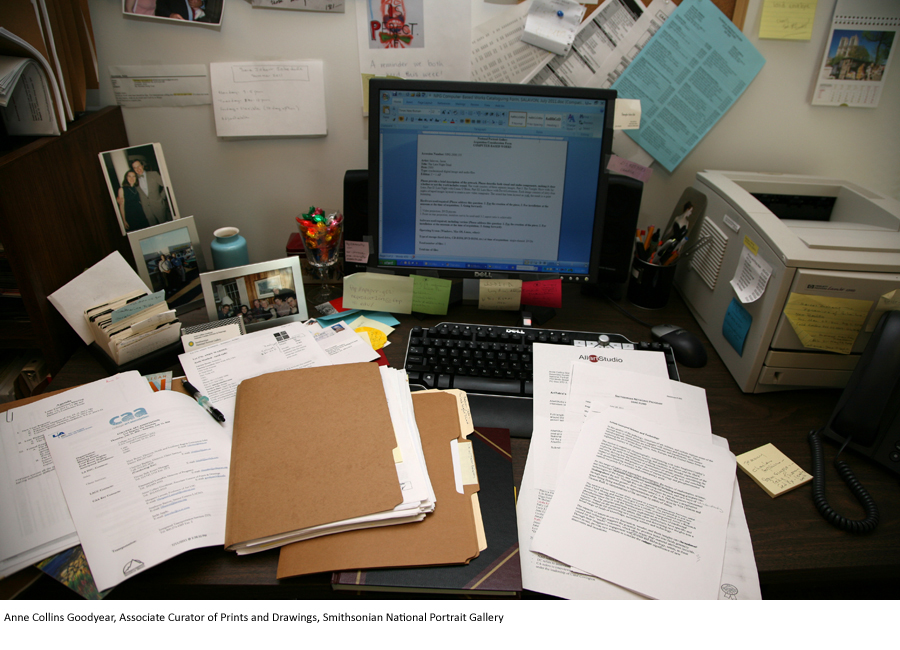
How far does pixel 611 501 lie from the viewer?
69cm

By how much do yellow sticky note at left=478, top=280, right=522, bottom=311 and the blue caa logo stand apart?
646 mm

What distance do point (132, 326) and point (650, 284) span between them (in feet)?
3.33

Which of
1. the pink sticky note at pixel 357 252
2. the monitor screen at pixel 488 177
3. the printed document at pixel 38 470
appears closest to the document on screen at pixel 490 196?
the monitor screen at pixel 488 177

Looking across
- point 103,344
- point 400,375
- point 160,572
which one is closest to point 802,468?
point 400,375

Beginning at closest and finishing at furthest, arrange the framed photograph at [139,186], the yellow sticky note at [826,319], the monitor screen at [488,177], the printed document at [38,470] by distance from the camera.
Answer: the printed document at [38,470]
the yellow sticky note at [826,319]
the monitor screen at [488,177]
the framed photograph at [139,186]

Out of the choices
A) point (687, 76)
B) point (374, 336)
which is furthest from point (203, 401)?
point (687, 76)

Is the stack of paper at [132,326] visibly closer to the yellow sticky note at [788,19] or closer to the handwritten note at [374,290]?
the handwritten note at [374,290]

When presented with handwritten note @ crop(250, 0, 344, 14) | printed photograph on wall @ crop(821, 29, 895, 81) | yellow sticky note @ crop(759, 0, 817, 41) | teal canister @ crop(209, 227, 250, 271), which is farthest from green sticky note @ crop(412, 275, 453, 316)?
printed photograph on wall @ crop(821, 29, 895, 81)

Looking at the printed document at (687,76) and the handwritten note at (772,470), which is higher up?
the printed document at (687,76)

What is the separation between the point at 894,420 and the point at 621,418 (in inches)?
16.0

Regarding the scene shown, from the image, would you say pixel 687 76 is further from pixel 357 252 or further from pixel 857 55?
pixel 357 252

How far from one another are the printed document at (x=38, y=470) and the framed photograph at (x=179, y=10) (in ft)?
2.41

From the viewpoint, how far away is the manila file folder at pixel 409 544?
61 cm

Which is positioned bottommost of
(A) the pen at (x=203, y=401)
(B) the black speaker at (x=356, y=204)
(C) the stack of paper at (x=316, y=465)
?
(C) the stack of paper at (x=316, y=465)
